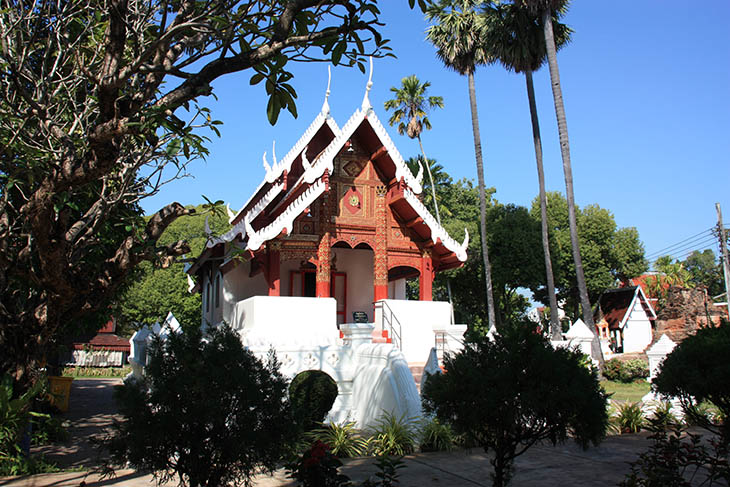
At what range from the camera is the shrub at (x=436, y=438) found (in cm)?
879

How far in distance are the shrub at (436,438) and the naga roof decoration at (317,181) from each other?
6.29 metres

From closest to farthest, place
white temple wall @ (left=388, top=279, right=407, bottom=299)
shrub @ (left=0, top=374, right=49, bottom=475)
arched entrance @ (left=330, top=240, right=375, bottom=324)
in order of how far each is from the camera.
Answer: shrub @ (left=0, top=374, right=49, bottom=475) → arched entrance @ (left=330, top=240, right=375, bottom=324) → white temple wall @ (left=388, top=279, right=407, bottom=299)

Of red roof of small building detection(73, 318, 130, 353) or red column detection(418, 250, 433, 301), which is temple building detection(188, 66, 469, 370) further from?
red roof of small building detection(73, 318, 130, 353)

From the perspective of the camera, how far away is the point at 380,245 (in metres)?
15.2

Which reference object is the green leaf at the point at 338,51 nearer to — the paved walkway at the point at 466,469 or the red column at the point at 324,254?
the paved walkway at the point at 466,469

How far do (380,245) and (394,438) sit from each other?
7.27m

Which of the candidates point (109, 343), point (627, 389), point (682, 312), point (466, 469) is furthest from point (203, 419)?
point (109, 343)

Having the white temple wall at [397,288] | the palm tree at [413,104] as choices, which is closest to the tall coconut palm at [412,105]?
the palm tree at [413,104]

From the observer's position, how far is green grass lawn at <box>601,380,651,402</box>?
55.4 feet

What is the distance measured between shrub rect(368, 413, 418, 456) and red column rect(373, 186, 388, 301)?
5.98 m

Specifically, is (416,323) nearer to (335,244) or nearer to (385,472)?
(335,244)

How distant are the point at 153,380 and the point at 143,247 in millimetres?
2354

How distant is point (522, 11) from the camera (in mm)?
25844

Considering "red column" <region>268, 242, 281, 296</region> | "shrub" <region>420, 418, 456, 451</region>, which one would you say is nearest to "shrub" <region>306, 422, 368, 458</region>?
"shrub" <region>420, 418, 456, 451</region>
